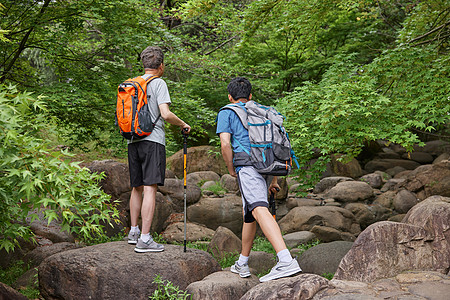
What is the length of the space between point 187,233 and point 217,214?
5.14ft

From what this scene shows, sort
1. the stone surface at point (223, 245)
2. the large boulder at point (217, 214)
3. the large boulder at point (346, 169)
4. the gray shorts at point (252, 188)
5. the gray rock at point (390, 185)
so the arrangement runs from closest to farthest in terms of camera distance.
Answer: the gray shorts at point (252, 188) < the stone surface at point (223, 245) < the large boulder at point (217, 214) < the gray rock at point (390, 185) < the large boulder at point (346, 169)

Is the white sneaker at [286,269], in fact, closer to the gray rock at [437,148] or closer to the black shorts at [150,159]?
the black shorts at [150,159]

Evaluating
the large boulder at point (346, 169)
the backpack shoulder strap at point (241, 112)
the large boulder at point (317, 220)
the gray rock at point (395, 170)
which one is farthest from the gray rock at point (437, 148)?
the backpack shoulder strap at point (241, 112)

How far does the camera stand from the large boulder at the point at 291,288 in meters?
3.37

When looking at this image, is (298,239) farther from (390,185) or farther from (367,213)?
(390,185)

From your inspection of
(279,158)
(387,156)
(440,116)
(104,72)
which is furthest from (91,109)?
(387,156)

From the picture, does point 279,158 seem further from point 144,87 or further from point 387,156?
point 387,156

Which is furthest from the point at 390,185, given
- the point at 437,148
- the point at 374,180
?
the point at 437,148

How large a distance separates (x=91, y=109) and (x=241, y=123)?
16.1ft

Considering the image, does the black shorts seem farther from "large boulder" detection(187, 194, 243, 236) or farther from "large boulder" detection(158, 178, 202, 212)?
"large boulder" detection(187, 194, 243, 236)

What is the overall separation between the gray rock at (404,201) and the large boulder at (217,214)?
5.75m

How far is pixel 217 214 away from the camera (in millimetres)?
10531

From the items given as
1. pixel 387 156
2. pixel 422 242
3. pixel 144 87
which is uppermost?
pixel 144 87

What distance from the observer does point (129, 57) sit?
8023 mm
